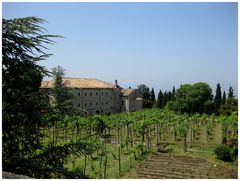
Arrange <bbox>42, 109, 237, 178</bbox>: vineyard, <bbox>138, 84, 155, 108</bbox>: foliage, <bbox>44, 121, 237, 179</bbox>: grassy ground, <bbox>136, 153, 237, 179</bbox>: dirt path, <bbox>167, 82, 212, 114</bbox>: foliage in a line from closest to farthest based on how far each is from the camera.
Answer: <bbox>136, 153, 237, 179</bbox>: dirt path < <bbox>44, 121, 237, 179</bbox>: grassy ground < <bbox>42, 109, 237, 178</bbox>: vineyard < <bbox>167, 82, 212, 114</bbox>: foliage < <bbox>138, 84, 155, 108</bbox>: foliage

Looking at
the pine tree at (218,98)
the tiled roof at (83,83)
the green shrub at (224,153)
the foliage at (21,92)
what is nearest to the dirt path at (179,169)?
the green shrub at (224,153)

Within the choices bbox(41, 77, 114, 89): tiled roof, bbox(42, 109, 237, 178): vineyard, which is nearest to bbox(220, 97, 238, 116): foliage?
bbox(42, 109, 237, 178): vineyard

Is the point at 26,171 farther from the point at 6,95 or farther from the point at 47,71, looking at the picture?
the point at 47,71

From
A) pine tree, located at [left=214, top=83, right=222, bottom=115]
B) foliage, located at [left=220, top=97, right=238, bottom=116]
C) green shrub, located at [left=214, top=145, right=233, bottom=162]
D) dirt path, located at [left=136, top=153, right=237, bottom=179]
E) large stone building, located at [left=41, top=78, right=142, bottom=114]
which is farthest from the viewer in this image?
pine tree, located at [left=214, top=83, right=222, bottom=115]

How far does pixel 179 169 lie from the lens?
38.2 ft

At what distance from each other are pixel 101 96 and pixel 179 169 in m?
21.7

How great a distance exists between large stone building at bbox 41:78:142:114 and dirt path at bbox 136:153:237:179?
56.1 ft

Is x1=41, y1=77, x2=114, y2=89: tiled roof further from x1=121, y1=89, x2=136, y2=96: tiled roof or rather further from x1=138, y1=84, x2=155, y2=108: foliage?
x1=138, y1=84, x2=155, y2=108: foliage

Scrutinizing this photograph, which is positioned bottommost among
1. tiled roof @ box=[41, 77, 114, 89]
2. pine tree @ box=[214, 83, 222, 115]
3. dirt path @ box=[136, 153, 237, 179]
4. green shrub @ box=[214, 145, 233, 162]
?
dirt path @ box=[136, 153, 237, 179]

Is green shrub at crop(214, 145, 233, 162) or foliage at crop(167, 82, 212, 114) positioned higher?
foliage at crop(167, 82, 212, 114)

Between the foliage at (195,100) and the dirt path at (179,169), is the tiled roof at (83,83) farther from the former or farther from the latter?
the dirt path at (179,169)

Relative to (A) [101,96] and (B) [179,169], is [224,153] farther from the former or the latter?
(A) [101,96]

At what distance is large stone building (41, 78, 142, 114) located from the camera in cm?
3059

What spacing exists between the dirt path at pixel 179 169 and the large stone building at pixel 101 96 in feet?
56.1
